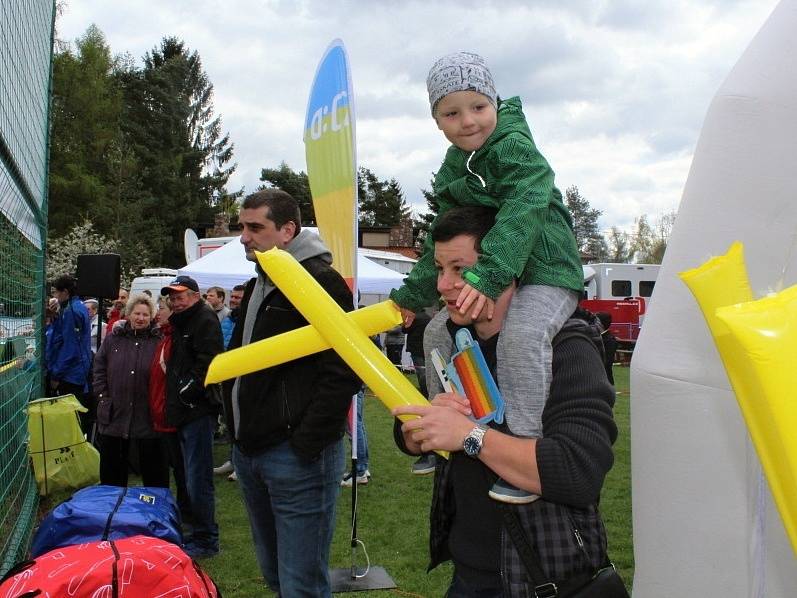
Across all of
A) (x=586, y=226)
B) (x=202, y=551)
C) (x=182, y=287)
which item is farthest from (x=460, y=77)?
(x=586, y=226)

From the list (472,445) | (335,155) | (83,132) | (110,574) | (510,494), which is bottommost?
(110,574)

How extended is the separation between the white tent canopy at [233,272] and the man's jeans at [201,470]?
15.8 feet

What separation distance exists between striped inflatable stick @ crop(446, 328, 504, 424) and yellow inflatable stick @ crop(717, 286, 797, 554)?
0.74m

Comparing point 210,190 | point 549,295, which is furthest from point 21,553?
point 210,190

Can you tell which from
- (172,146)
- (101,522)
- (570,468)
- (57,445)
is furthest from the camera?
(172,146)

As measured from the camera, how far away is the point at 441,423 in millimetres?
1521

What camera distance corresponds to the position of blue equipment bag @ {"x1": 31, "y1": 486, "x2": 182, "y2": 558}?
3281 mm

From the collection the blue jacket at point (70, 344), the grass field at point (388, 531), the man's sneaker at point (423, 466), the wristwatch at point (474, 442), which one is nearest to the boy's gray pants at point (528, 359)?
the wristwatch at point (474, 442)

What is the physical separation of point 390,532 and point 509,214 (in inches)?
172

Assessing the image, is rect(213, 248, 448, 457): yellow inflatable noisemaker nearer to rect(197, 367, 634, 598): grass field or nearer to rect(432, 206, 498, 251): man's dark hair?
rect(432, 206, 498, 251): man's dark hair

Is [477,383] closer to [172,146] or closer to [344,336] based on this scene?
[344,336]

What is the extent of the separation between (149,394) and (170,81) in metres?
42.9

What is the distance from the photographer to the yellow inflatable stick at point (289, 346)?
6.28 ft

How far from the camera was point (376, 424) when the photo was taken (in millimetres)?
10430
